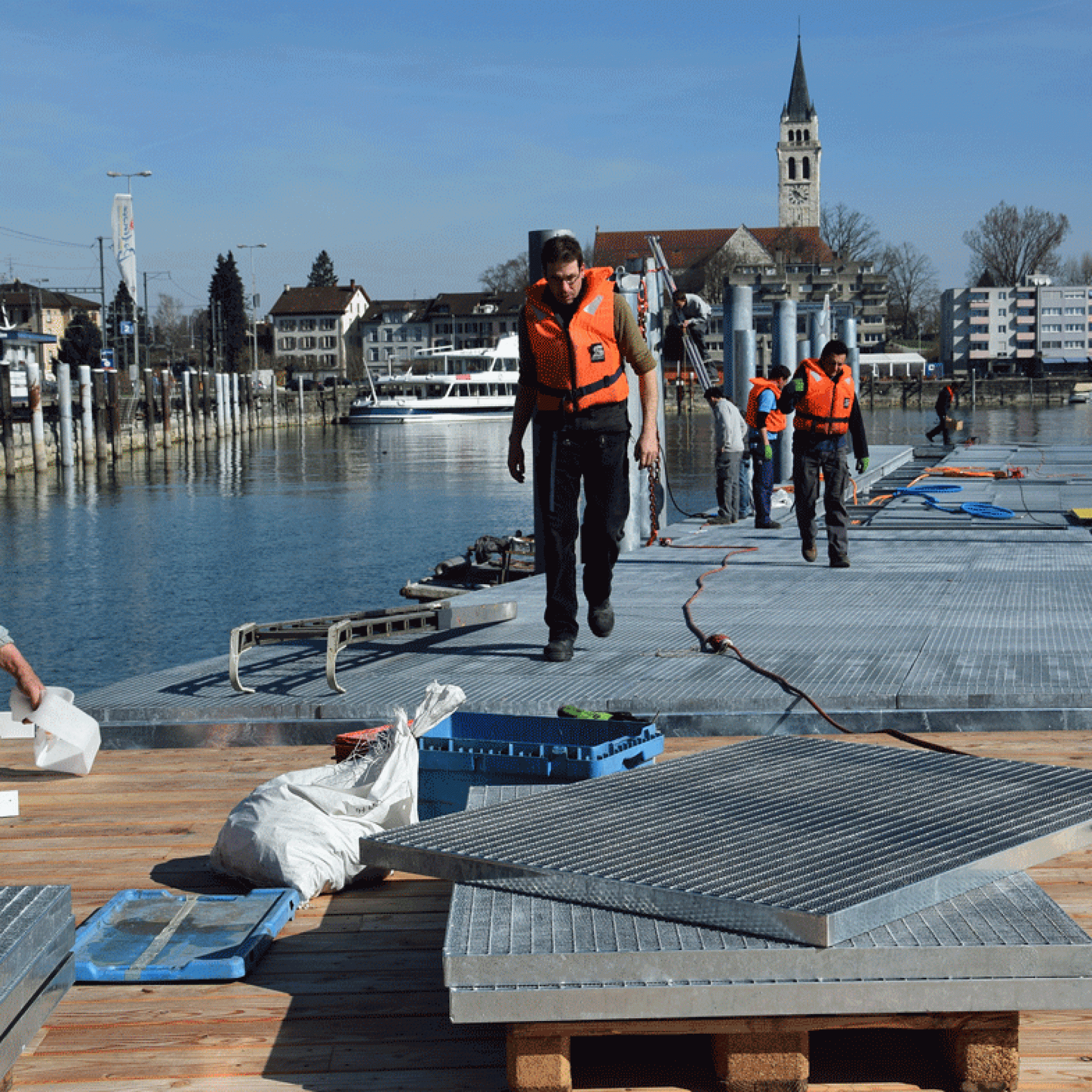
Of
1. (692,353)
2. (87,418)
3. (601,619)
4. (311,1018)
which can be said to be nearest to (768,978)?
(311,1018)

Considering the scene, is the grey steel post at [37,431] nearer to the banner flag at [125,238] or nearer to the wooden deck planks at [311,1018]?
the banner flag at [125,238]

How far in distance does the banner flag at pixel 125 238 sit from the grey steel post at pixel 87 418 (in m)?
4.98

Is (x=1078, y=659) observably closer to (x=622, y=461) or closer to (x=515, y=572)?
(x=622, y=461)

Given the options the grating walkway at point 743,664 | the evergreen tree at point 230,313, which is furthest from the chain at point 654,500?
the evergreen tree at point 230,313

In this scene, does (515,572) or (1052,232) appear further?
(1052,232)

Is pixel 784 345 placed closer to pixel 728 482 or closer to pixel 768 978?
pixel 728 482

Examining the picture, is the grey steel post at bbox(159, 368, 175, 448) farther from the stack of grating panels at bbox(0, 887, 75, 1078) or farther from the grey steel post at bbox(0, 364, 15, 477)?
the stack of grating panels at bbox(0, 887, 75, 1078)

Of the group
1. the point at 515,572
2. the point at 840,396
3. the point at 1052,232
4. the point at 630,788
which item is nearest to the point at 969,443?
the point at 515,572

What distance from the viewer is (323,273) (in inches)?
7338

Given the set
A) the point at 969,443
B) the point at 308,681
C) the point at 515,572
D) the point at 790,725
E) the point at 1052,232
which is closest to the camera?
the point at 790,725

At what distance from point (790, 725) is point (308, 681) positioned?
204 cm

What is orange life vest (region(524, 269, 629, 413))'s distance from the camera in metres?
5.97

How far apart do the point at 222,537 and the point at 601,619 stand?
26.7 metres

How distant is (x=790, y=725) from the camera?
208 inches
